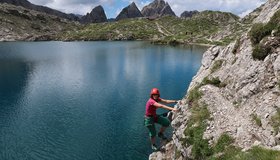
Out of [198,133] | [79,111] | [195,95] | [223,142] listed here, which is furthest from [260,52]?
[79,111]

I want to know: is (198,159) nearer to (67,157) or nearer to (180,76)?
(67,157)

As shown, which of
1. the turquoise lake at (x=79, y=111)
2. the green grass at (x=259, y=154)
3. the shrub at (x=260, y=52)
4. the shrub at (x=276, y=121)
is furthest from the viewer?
the turquoise lake at (x=79, y=111)

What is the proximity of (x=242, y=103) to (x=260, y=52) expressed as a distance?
5.55 metres

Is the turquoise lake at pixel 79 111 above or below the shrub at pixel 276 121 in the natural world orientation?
below

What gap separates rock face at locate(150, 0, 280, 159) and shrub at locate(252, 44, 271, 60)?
50 centimetres

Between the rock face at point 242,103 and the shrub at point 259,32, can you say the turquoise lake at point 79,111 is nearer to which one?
the rock face at point 242,103

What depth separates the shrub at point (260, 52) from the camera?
2517cm

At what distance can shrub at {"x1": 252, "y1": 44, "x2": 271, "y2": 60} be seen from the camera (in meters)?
25.2

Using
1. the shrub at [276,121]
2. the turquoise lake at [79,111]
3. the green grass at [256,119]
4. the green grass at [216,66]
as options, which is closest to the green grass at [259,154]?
A: the shrub at [276,121]

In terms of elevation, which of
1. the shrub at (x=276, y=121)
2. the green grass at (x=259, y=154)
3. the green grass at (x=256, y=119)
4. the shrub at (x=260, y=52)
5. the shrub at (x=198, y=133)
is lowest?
the shrub at (x=198, y=133)

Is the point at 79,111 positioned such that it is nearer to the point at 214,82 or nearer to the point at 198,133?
the point at 214,82

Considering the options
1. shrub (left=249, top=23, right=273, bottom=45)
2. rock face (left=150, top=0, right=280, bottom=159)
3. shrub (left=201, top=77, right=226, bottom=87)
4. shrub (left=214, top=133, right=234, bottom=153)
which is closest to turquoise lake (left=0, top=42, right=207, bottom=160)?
rock face (left=150, top=0, right=280, bottom=159)

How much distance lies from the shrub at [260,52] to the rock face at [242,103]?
1.65 ft

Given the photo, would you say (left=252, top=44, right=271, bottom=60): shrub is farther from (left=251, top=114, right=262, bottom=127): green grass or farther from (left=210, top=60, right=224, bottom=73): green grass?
(left=210, top=60, right=224, bottom=73): green grass
